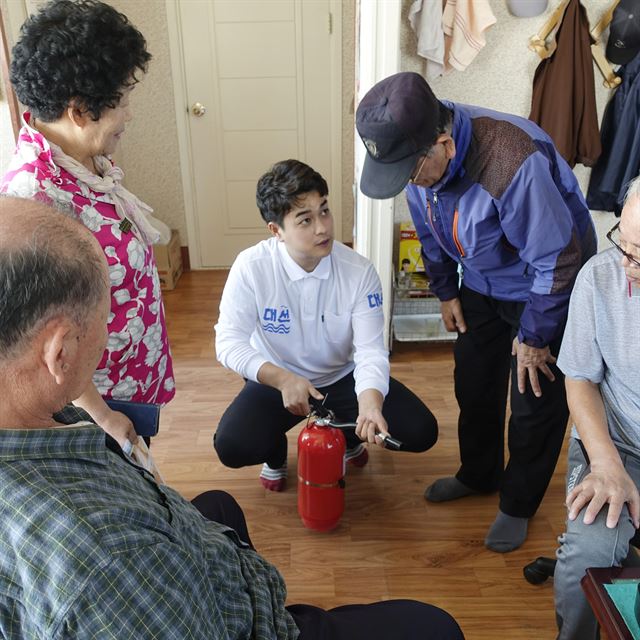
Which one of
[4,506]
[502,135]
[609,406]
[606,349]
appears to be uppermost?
[502,135]

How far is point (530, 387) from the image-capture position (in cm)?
157

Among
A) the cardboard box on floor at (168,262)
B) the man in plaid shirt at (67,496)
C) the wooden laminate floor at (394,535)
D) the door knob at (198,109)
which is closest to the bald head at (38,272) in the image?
the man in plaid shirt at (67,496)

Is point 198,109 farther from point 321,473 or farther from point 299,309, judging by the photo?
point 321,473

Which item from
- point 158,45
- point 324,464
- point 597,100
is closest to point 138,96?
point 158,45

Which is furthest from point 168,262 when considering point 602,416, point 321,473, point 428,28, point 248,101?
point 602,416

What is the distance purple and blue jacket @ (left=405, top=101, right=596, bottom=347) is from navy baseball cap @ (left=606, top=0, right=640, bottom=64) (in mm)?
1512

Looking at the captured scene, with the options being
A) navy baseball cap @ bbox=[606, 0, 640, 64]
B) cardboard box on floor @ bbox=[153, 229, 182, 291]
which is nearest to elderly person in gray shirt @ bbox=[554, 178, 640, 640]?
navy baseball cap @ bbox=[606, 0, 640, 64]

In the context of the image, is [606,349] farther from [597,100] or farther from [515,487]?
[597,100]

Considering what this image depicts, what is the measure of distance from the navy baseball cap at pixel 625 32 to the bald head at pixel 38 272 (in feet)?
8.73

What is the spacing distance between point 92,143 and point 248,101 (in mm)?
2706

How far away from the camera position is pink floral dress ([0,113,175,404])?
1.19 m

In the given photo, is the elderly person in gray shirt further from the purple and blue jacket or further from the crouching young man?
the crouching young man

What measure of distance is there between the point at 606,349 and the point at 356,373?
71 centimetres

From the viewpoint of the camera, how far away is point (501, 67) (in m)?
2.66
